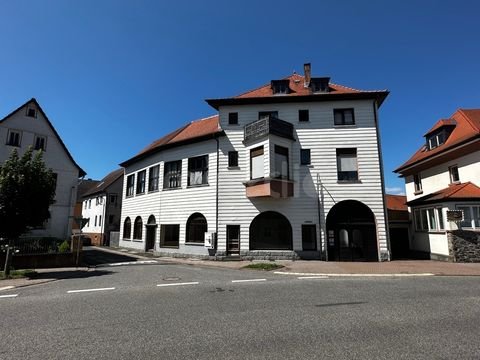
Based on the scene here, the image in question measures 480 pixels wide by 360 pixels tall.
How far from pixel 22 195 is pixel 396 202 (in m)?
30.5

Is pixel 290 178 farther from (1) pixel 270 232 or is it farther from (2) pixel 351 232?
(2) pixel 351 232

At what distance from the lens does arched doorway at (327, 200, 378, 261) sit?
1920 cm

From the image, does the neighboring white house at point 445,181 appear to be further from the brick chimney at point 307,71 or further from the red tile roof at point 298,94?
the brick chimney at point 307,71

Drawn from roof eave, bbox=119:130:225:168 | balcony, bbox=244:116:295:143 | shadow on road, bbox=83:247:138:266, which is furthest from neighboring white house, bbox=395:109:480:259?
shadow on road, bbox=83:247:138:266

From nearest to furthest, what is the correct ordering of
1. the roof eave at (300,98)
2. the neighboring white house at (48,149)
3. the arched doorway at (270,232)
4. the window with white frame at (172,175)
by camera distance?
1. the arched doorway at (270,232)
2. the roof eave at (300,98)
3. the neighboring white house at (48,149)
4. the window with white frame at (172,175)

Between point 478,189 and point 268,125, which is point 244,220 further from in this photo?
point 478,189

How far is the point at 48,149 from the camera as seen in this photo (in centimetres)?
2459

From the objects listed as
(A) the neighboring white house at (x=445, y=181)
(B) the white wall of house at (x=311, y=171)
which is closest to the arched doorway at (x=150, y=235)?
(B) the white wall of house at (x=311, y=171)

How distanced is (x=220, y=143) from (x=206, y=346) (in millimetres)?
17263

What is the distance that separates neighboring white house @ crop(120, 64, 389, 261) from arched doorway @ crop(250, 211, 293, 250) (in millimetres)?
66

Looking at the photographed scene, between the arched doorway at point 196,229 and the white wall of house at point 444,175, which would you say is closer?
the white wall of house at point 444,175

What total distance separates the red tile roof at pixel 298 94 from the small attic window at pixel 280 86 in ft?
1.04

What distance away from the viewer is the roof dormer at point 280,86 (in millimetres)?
21844

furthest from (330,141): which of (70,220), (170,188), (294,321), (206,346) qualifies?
(70,220)
